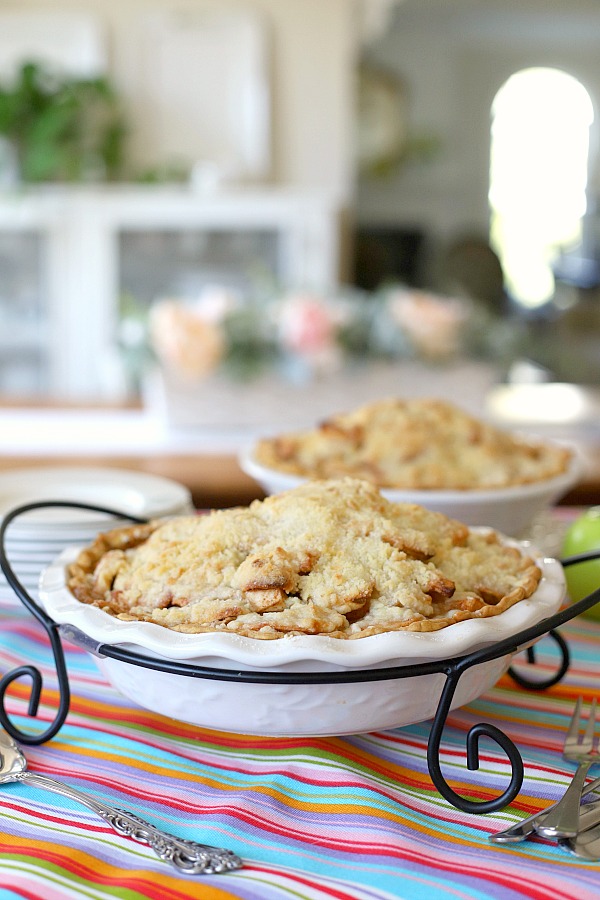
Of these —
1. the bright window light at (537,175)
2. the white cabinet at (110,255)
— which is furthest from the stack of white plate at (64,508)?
the bright window light at (537,175)

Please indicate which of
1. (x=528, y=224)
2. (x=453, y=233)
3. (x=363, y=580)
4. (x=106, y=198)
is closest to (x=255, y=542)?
(x=363, y=580)

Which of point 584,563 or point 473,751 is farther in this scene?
point 584,563

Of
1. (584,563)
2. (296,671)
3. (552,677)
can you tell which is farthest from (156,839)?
(584,563)

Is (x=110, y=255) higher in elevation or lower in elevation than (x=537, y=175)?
lower

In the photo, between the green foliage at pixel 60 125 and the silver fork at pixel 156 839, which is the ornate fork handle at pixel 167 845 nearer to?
the silver fork at pixel 156 839

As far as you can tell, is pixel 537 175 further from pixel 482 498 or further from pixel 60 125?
pixel 482 498

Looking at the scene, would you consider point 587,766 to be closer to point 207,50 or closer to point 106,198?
point 106,198

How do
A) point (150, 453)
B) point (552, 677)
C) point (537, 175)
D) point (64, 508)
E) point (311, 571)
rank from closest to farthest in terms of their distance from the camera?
point (311, 571)
point (552, 677)
point (64, 508)
point (150, 453)
point (537, 175)

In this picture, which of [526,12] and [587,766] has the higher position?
[526,12]
